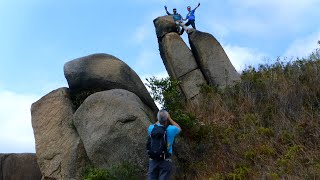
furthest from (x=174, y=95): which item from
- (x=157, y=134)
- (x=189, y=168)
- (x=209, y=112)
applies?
(x=157, y=134)

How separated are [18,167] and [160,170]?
884 centimetres

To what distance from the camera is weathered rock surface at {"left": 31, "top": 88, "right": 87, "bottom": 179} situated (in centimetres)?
1339

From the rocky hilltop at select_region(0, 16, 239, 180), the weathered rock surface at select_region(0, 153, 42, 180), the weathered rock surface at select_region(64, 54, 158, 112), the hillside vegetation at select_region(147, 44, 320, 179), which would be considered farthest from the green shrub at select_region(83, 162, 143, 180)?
the weathered rock surface at select_region(0, 153, 42, 180)

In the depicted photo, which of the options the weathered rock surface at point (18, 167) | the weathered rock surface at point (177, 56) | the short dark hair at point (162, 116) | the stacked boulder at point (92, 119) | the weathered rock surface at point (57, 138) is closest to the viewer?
the short dark hair at point (162, 116)

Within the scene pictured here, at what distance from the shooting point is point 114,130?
12.0 metres

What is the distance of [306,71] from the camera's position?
47.4 ft

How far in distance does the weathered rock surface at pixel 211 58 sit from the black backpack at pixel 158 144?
982 cm

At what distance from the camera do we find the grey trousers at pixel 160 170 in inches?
366

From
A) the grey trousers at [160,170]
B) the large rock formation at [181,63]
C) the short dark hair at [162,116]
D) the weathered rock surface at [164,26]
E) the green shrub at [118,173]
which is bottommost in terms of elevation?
the grey trousers at [160,170]

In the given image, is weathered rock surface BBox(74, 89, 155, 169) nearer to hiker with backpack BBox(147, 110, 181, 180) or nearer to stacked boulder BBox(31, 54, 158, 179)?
stacked boulder BBox(31, 54, 158, 179)

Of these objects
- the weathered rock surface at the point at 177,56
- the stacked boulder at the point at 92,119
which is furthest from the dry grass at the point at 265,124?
the weathered rock surface at the point at 177,56

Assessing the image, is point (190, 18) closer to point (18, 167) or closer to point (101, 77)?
point (101, 77)

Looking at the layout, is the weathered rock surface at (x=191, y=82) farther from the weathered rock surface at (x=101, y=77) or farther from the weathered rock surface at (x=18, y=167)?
the weathered rock surface at (x=18, y=167)

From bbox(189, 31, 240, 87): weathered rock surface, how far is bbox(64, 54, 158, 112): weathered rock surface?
16.8ft
